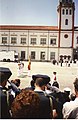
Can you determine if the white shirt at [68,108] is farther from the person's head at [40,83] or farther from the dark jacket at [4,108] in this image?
the dark jacket at [4,108]

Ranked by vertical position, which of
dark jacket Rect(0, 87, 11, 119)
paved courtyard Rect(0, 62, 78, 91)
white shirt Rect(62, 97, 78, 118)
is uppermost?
dark jacket Rect(0, 87, 11, 119)

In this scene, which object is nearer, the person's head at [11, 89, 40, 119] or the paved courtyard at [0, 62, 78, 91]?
the person's head at [11, 89, 40, 119]

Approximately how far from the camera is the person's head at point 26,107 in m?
0.88

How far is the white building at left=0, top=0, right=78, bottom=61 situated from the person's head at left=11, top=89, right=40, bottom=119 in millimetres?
19949

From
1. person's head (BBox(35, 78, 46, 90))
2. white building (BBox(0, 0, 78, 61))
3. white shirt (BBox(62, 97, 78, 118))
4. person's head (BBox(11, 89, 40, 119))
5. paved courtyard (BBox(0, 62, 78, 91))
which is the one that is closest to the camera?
person's head (BBox(11, 89, 40, 119))

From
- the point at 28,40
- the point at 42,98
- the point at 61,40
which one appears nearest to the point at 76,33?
the point at 61,40

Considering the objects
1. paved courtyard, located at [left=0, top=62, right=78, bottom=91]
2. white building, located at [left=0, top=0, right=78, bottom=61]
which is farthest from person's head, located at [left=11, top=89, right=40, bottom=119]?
white building, located at [left=0, top=0, right=78, bottom=61]

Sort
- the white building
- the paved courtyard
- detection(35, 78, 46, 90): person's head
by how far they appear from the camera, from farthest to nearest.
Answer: the white building → the paved courtyard → detection(35, 78, 46, 90): person's head

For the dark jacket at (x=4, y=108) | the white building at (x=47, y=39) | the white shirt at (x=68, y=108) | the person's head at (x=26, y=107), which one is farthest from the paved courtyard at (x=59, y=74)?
the white building at (x=47, y=39)

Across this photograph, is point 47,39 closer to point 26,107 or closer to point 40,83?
point 40,83

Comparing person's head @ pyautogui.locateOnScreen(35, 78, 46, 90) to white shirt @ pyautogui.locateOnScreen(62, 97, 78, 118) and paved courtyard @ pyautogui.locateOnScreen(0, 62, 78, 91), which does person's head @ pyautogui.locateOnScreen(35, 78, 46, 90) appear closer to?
white shirt @ pyautogui.locateOnScreen(62, 97, 78, 118)

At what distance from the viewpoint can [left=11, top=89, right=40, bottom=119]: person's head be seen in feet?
2.88

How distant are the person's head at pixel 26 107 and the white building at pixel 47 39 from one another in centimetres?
1995

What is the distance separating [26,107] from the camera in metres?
0.88
